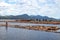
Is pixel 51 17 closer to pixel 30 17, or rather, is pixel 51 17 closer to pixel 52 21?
pixel 52 21

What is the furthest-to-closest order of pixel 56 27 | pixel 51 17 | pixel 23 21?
pixel 56 27 < pixel 23 21 < pixel 51 17

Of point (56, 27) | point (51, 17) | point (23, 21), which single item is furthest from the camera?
point (56, 27)

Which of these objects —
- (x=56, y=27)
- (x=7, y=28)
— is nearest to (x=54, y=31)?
(x=56, y=27)

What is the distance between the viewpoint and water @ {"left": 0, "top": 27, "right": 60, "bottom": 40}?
4820 mm

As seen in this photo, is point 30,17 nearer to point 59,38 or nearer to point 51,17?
point 51,17

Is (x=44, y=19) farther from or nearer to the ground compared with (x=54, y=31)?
farther from the ground

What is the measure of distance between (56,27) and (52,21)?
0.57 meters

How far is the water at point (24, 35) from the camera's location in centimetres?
482

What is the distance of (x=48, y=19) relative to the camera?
15.1ft

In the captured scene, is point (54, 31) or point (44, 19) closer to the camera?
point (44, 19)

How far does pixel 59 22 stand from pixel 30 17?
1009 mm

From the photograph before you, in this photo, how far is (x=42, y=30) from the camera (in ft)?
18.0

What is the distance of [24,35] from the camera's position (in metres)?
5.05

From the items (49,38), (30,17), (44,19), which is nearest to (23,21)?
(30,17)
